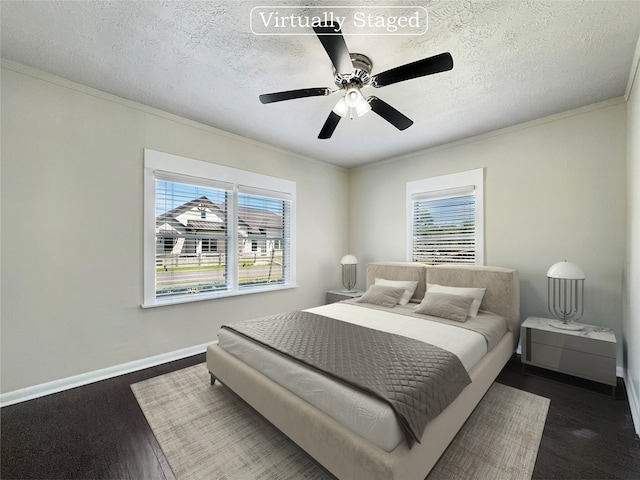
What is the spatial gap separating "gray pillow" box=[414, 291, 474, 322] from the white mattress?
0.78 ft

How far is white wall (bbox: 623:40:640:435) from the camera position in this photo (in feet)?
6.66

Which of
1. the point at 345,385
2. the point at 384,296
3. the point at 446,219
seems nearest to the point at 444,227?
the point at 446,219

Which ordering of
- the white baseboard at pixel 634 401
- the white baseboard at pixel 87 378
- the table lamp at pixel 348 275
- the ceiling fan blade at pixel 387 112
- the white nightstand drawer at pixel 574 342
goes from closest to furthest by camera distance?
the white baseboard at pixel 634 401 < the ceiling fan blade at pixel 387 112 < the white baseboard at pixel 87 378 < the white nightstand drawer at pixel 574 342 < the table lamp at pixel 348 275

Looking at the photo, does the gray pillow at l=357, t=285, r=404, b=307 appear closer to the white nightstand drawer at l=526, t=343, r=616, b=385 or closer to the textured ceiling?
the white nightstand drawer at l=526, t=343, r=616, b=385

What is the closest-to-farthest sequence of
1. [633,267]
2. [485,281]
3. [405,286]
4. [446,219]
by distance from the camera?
[633,267]
[485,281]
[405,286]
[446,219]

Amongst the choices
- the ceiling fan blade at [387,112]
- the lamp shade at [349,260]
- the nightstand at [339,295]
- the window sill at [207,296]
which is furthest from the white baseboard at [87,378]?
the ceiling fan blade at [387,112]

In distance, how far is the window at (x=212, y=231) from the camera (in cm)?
310

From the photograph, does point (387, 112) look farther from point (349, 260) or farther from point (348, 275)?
point (348, 275)

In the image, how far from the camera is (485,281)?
127 inches

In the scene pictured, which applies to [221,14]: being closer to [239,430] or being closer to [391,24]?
[391,24]

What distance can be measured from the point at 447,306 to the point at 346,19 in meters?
2.73

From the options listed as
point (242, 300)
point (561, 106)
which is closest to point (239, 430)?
point (242, 300)

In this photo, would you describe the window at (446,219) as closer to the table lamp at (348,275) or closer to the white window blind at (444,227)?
the white window blind at (444,227)

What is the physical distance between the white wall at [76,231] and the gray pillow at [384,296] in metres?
2.12
